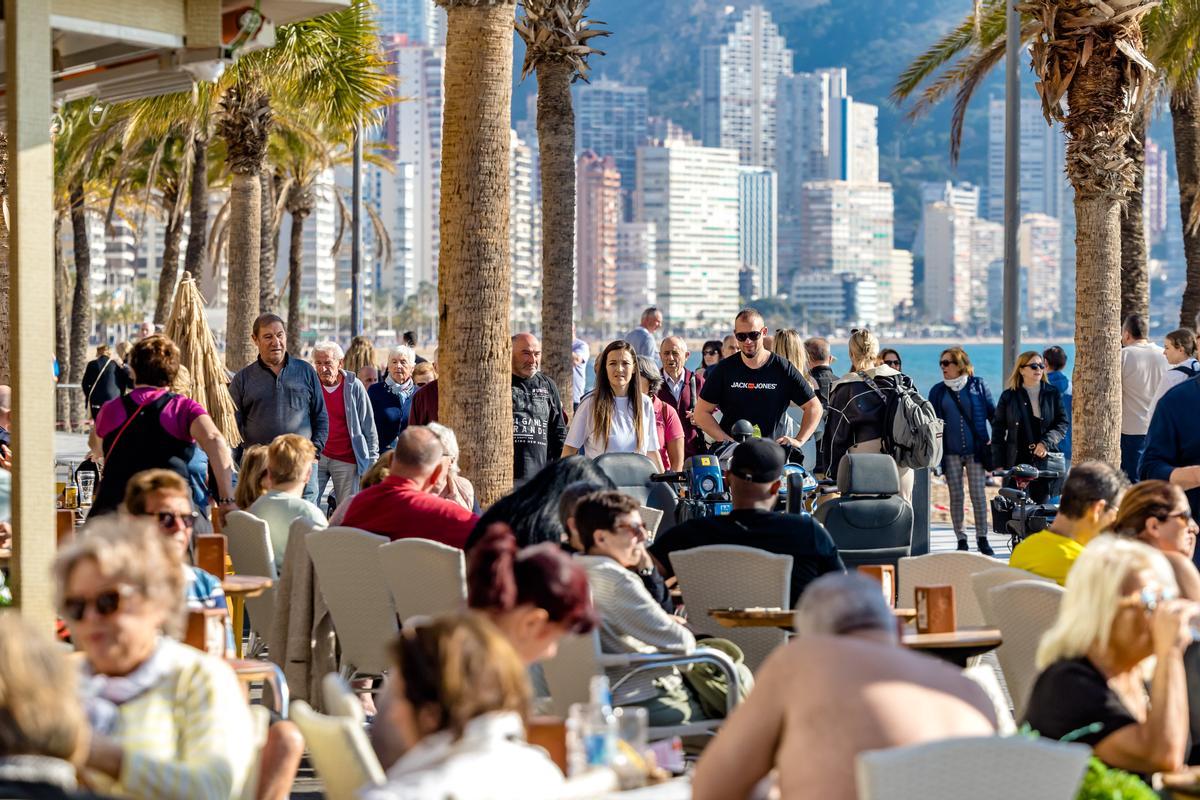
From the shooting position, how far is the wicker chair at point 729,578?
676 centimetres

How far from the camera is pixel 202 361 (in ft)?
38.1

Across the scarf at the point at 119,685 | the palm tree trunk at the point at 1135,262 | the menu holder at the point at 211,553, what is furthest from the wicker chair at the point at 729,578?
the palm tree trunk at the point at 1135,262

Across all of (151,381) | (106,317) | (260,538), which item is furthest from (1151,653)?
(106,317)

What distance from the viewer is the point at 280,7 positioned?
5953 mm

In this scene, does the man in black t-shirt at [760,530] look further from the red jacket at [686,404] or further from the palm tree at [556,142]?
the palm tree at [556,142]

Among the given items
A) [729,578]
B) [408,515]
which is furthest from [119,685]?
[408,515]

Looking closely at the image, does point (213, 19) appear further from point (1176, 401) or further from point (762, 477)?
point (1176, 401)

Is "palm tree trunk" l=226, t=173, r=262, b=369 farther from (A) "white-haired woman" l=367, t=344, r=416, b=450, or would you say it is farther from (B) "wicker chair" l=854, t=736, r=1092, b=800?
(B) "wicker chair" l=854, t=736, r=1092, b=800

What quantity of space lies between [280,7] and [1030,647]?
343 centimetres

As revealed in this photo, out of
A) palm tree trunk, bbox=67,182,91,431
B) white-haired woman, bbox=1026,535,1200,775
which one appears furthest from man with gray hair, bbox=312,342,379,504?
palm tree trunk, bbox=67,182,91,431

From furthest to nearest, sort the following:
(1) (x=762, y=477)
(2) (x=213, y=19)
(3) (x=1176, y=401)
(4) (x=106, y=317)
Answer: (4) (x=106, y=317) < (3) (x=1176, y=401) < (1) (x=762, y=477) < (2) (x=213, y=19)

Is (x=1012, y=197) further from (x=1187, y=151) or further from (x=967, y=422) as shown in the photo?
(x=1187, y=151)

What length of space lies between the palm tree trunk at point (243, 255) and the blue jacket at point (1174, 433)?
16617 millimetres

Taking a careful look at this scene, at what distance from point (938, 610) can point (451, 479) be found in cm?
309
